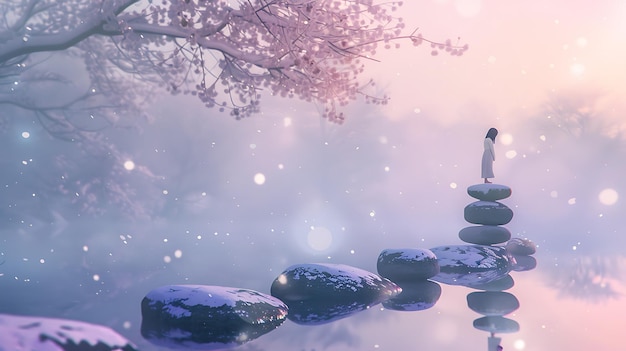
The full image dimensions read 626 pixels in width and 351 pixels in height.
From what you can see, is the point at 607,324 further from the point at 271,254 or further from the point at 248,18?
the point at 271,254

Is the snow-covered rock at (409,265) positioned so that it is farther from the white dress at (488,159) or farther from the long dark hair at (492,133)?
the long dark hair at (492,133)

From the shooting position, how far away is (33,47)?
7812 mm

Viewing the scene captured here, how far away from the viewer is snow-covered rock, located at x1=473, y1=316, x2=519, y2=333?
21.3ft

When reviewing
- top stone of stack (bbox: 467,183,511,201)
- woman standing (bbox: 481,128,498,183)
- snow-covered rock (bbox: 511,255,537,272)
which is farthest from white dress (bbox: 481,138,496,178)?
snow-covered rock (bbox: 511,255,537,272)

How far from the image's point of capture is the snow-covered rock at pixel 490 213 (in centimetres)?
1407

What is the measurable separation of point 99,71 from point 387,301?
987cm

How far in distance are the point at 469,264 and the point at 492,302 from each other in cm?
330

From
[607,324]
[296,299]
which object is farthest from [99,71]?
[607,324]

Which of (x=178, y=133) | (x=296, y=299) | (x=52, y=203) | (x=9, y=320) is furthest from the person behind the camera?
(x=178, y=133)

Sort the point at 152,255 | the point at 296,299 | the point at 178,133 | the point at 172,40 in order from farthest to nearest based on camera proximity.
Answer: the point at 178,133
the point at 152,255
the point at 296,299
the point at 172,40

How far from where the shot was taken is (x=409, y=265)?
10.4 m

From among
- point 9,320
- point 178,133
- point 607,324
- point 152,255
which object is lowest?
point 9,320

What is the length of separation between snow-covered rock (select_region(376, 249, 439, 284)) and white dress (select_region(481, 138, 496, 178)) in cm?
529

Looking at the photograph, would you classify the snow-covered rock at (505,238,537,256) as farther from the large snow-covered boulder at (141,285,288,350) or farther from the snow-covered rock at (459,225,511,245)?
the large snow-covered boulder at (141,285,288,350)
